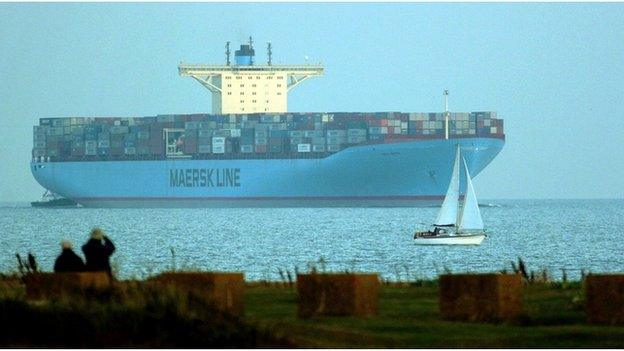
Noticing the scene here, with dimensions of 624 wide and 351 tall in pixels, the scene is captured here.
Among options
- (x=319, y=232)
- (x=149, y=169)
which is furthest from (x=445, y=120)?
(x=319, y=232)

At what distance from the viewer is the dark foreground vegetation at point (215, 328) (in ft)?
39.6

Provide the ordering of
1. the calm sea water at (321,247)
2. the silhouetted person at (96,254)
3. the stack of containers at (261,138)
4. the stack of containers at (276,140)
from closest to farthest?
the silhouetted person at (96,254) < the calm sea water at (321,247) < the stack of containers at (276,140) < the stack of containers at (261,138)

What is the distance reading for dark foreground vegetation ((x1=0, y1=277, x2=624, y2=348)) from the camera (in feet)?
39.6

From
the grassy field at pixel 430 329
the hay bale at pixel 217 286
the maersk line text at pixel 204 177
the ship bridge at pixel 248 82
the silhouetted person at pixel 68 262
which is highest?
the ship bridge at pixel 248 82

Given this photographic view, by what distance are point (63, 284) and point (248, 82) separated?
9553 centimetres

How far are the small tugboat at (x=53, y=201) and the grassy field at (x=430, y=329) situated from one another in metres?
94.5

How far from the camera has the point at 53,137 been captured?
104375 mm

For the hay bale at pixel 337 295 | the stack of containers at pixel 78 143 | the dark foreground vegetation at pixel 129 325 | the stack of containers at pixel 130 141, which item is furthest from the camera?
the stack of containers at pixel 78 143

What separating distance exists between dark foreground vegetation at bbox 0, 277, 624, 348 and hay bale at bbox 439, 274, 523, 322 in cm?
14

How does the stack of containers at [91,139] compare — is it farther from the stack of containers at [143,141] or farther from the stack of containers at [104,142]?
the stack of containers at [143,141]

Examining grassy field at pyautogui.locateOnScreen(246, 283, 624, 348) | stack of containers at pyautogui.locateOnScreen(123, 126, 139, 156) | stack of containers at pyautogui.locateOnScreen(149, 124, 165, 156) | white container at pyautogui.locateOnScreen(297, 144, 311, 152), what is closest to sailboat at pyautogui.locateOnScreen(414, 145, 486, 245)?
grassy field at pyautogui.locateOnScreen(246, 283, 624, 348)

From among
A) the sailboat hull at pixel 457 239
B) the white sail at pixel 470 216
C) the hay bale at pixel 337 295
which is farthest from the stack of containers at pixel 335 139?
the hay bale at pixel 337 295

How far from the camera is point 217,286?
44.8ft

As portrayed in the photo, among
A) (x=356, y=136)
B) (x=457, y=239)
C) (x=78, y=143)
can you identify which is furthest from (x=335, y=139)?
(x=457, y=239)
